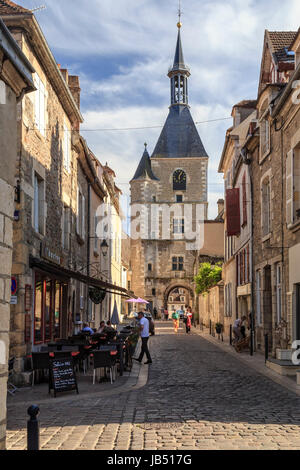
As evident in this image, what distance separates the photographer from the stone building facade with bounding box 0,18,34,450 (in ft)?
17.7

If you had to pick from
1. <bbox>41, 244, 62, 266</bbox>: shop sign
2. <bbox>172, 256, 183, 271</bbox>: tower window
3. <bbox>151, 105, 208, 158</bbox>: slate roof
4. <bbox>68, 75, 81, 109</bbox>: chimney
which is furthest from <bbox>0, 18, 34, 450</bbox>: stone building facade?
<bbox>151, 105, 208, 158</bbox>: slate roof

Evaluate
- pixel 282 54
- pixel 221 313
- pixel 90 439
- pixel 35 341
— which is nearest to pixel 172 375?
pixel 35 341

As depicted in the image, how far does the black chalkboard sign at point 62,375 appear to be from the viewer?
10008 millimetres

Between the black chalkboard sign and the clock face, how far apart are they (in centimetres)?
6203

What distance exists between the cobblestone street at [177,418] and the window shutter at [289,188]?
4.34 meters

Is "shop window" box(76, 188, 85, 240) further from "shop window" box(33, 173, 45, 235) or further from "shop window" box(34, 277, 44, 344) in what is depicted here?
"shop window" box(34, 277, 44, 344)

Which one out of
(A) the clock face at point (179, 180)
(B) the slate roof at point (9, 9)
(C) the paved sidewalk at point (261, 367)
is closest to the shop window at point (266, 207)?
(C) the paved sidewalk at point (261, 367)

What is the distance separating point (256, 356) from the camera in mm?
18094

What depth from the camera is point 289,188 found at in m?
14.8

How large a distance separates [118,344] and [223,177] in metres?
23.5

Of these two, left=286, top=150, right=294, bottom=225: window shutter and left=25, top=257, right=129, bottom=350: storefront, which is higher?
left=286, top=150, right=294, bottom=225: window shutter

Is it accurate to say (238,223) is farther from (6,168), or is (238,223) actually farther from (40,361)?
(6,168)

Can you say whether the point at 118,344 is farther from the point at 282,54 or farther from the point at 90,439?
the point at 282,54

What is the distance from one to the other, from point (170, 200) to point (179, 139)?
8454 millimetres
